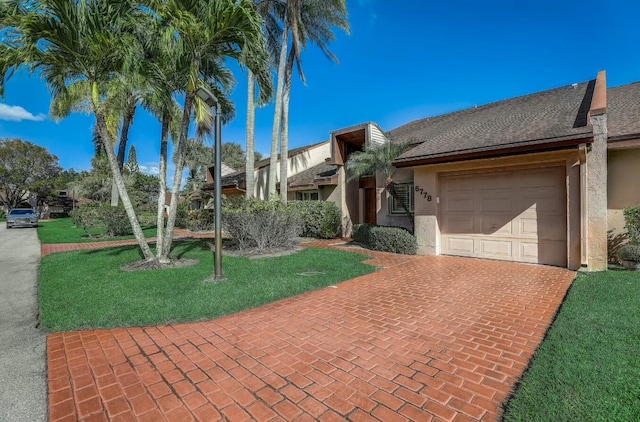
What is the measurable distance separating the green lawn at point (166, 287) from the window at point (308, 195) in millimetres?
7680

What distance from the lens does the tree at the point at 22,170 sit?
40556 millimetres

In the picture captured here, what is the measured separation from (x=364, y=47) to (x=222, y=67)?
30.8 ft

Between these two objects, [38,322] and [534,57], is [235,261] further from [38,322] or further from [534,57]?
[534,57]

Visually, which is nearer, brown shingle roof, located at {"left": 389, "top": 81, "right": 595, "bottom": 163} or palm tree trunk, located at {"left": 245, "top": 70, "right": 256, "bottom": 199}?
brown shingle roof, located at {"left": 389, "top": 81, "right": 595, "bottom": 163}

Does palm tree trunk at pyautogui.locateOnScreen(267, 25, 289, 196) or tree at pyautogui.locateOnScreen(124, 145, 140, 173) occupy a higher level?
tree at pyautogui.locateOnScreen(124, 145, 140, 173)

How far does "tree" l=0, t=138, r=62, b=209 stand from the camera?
4056 centimetres

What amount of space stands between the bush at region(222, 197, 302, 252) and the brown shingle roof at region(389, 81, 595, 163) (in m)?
4.68

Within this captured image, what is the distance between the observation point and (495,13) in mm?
11680

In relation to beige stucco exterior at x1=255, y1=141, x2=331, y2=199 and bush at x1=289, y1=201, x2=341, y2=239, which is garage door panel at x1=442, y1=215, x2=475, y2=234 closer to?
bush at x1=289, y1=201, x2=341, y2=239

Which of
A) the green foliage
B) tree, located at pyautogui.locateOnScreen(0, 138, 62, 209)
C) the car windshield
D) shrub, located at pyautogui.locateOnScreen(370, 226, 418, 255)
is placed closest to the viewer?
the green foliage

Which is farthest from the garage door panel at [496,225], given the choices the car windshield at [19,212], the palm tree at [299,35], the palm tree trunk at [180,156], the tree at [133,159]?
the tree at [133,159]

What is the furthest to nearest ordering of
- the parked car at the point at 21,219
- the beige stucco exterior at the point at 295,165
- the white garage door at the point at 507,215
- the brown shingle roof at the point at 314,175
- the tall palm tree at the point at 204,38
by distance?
the parked car at the point at 21,219 < the beige stucco exterior at the point at 295,165 < the brown shingle roof at the point at 314,175 < the white garage door at the point at 507,215 < the tall palm tree at the point at 204,38

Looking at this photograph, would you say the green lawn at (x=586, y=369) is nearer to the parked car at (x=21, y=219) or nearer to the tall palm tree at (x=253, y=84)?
the tall palm tree at (x=253, y=84)

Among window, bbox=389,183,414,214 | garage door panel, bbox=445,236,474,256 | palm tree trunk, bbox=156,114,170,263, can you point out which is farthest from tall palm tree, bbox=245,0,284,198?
garage door panel, bbox=445,236,474,256
